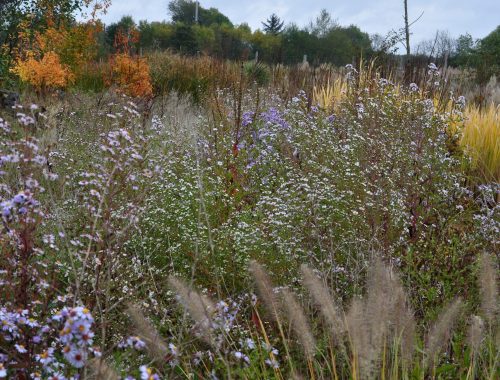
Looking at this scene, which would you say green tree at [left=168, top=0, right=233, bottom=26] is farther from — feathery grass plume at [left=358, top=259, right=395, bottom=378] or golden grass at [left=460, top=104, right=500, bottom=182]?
feathery grass plume at [left=358, top=259, right=395, bottom=378]

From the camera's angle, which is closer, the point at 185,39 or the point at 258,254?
the point at 258,254

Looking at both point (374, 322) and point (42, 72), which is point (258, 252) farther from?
point (42, 72)

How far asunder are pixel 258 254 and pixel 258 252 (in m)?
0.02

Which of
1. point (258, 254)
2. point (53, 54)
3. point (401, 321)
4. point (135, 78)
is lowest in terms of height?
point (258, 254)

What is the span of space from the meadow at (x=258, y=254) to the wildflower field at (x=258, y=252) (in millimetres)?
20

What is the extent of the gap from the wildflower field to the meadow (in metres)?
0.02

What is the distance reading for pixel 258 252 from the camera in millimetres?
3680

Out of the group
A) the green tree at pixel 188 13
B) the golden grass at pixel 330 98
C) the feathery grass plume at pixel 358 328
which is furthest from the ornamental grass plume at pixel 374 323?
the green tree at pixel 188 13

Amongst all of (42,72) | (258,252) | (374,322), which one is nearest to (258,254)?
(258,252)

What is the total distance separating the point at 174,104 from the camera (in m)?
11.1

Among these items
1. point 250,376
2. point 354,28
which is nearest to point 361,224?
point 250,376

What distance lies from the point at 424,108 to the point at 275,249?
3.51 meters

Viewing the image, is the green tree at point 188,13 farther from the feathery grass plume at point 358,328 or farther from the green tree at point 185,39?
the feathery grass plume at point 358,328

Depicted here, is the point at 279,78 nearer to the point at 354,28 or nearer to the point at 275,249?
the point at 275,249
